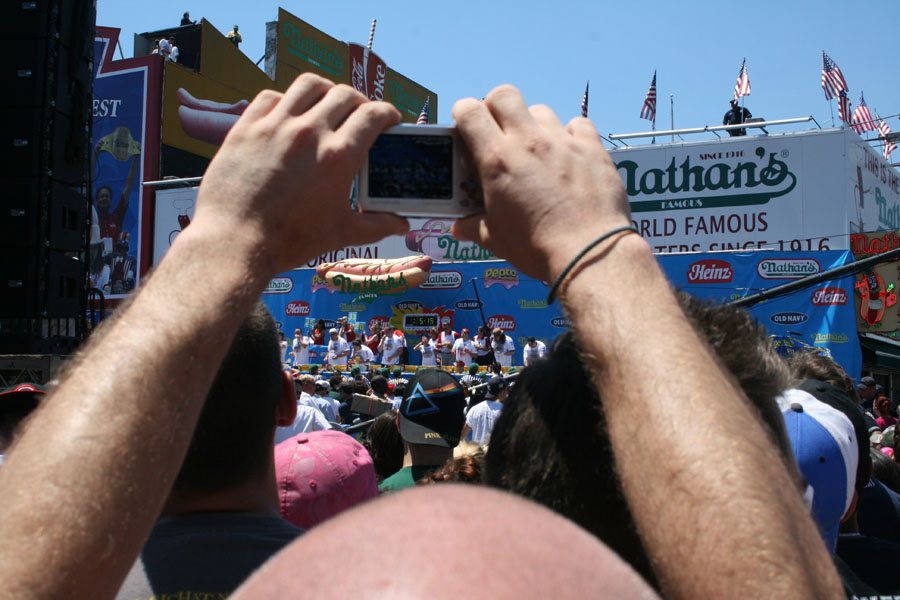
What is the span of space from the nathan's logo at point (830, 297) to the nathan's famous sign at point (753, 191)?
4.62 meters

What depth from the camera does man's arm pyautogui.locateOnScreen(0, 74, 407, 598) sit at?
0.83 metres

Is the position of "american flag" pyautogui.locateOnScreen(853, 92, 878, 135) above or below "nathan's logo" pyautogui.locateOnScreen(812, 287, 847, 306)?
above

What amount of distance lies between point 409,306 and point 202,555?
19.0 m

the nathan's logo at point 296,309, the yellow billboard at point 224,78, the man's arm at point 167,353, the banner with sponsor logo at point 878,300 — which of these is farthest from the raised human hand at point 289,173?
the yellow billboard at point 224,78

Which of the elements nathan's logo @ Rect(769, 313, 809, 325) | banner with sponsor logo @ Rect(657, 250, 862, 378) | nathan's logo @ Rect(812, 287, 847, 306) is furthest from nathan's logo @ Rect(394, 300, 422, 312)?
nathan's logo @ Rect(812, 287, 847, 306)

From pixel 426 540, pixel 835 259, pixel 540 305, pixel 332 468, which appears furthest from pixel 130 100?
pixel 426 540

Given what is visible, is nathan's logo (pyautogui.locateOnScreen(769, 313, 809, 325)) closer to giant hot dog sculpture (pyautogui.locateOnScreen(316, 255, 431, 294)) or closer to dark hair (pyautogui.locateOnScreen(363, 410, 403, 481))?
giant hot dog sculpture (pyautogui.locateOnScreen(316, 255, 431, 294))

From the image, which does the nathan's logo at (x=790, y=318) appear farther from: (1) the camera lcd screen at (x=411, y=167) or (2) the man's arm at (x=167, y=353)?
(2) the man's arm at (x=167, y=353)

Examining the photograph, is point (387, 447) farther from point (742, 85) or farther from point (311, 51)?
point (311, 51)

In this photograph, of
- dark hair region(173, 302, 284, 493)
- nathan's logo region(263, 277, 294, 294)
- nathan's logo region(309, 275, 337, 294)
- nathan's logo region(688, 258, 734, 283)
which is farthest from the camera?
nathan's logo region(263, 277, 294, 294)

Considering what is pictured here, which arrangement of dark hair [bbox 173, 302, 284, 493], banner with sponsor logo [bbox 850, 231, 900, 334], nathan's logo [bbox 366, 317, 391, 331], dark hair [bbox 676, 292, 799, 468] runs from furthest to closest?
nathan's logo [bbox 366, 317, 391, 331]
banner with sponsor logo [bbox 850, 231, 900, 334]
dark hair [bbox 173, 302, 284, 493]
dark hair [bbox 676, 292, 799, 468]

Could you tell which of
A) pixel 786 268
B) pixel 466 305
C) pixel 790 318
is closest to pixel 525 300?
pixel 466 305

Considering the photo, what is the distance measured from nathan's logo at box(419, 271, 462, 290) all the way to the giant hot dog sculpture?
0.22 metres

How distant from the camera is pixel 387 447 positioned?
176 inches
